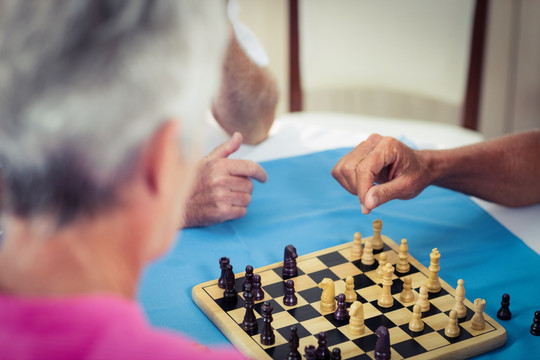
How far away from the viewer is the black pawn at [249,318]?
1.44 meters

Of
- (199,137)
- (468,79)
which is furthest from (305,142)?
(199,137)

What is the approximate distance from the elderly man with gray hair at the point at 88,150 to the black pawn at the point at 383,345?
1.80ft

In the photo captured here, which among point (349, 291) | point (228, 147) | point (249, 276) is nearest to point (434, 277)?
point (349, 291)

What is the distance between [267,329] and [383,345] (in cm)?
23

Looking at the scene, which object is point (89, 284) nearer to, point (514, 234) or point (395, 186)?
point (395, 186)

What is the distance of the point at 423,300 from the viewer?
1506 mm

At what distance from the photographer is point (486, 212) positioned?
1970 mm

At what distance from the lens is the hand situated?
189 cm

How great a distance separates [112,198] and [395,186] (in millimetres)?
1105

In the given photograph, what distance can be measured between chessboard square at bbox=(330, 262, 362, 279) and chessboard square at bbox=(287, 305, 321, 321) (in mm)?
163

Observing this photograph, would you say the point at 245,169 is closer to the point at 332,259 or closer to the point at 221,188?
the point at 221,188

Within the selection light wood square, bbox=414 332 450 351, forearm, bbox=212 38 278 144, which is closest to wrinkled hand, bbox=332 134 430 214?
light wood square, bbox=414 332 450 351

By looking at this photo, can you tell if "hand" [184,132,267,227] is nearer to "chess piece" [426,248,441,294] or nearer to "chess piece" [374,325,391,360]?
"chess piece" [426,248,441,294]

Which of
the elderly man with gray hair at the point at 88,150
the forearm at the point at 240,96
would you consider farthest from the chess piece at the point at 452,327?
the forearm at the point at 240,96
